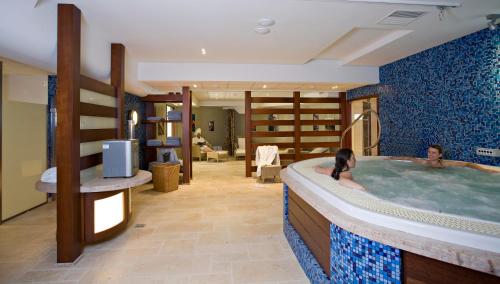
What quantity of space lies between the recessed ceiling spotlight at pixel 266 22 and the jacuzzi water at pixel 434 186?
7.40ft

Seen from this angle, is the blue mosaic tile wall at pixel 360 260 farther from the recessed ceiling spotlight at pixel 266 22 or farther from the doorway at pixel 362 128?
the doorway at pixel 362 128

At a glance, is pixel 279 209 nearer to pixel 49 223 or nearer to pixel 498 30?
pixel 49 223

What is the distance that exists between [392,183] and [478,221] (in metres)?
1.88

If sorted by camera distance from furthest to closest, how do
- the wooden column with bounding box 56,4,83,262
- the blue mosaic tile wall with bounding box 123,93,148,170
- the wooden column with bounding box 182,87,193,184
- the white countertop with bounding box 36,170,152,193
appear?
the wooden column with bounding box 182,87,193,184 → the blue mosaic tile wall with bounding box 123,93,148,170 → the white countertop with bounding box 36,170,152,193 → the wooden column with bounding box 56,4,83,262

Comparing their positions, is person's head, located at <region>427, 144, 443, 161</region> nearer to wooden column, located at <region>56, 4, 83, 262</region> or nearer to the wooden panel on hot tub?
the wooden panel on hot tub

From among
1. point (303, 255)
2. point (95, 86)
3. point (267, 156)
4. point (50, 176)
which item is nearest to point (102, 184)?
point (50, 176)

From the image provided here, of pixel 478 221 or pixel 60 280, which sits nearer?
pixel 478 221

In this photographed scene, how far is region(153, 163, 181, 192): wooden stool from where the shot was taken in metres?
5.43

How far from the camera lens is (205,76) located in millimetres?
5445

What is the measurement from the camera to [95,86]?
122 inches

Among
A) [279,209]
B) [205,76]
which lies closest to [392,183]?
[279,209]

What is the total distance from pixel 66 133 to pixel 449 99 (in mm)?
5015

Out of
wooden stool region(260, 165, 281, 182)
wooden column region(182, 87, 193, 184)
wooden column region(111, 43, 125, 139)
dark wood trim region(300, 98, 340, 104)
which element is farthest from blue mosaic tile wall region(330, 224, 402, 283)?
dark wood trim region(300, 98, 340, 104)

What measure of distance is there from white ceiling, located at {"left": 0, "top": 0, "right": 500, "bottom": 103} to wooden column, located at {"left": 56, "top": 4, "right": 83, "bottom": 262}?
32 cm
